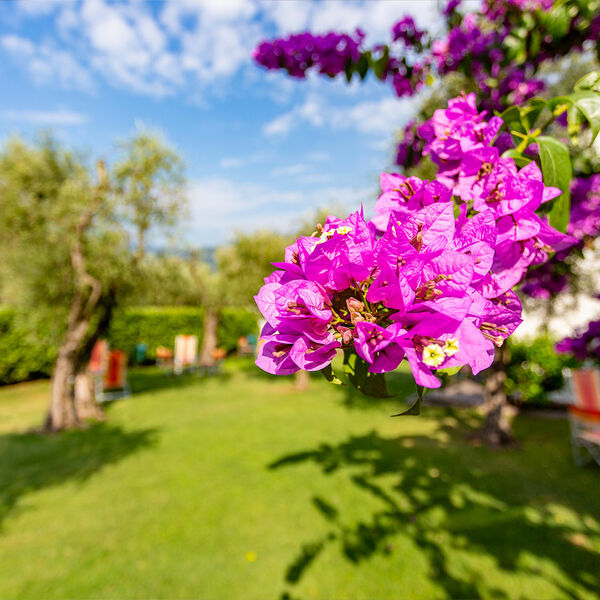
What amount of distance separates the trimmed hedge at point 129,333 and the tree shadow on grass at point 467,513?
Answer: 8213 mm

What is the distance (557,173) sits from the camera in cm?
101

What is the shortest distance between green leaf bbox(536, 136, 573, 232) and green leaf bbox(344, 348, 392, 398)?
2.23 feet

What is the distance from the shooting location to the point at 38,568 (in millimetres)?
3869

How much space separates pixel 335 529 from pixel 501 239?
4.43m

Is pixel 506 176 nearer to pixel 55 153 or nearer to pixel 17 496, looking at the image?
pixel 17 496

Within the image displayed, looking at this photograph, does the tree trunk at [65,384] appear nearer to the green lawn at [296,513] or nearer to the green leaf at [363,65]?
the green lawn at [296,513]

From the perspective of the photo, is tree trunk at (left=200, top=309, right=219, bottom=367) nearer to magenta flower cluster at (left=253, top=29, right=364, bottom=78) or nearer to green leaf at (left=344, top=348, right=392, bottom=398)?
magenta flower cluster at (left=253, top=29, right=364, bottom=78)

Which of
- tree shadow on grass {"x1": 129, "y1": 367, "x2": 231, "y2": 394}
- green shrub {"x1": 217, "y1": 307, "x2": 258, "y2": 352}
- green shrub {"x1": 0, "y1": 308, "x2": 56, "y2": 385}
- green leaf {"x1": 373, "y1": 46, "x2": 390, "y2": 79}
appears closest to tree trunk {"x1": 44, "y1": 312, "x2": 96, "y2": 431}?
tree shadow on grass {"x1": 129, "y1": 367, "x2": 231, "y2": 394}

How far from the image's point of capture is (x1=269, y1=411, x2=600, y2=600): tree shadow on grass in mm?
3697

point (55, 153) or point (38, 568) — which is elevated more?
point (55, 153)

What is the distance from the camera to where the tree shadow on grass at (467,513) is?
370 centimetres

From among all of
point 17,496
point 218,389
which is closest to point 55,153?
point 218,389

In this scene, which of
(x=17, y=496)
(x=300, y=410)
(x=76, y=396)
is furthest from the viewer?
(x=300, y=410)

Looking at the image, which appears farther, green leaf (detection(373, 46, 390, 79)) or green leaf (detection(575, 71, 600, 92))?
green leaf (detection(373, 46, 390, 79))
